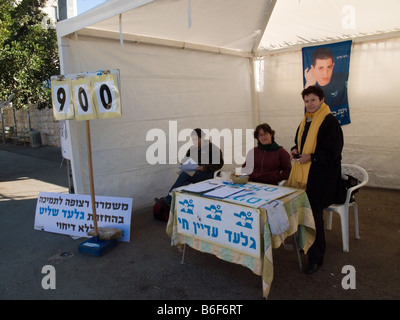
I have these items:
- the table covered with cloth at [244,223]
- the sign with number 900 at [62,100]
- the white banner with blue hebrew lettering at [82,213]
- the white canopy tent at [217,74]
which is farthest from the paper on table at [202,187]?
the white canopy tent at [217,74]

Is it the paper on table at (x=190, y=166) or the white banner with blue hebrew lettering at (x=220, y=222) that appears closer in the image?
the white banner with blue hebrew lettering at (x=220, y=222)

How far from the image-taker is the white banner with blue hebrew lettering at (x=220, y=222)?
7.77 ft

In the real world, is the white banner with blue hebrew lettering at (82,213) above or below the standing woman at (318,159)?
below

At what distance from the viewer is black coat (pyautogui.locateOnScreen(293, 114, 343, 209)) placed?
271 cm

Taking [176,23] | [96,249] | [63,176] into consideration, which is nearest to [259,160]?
[96,249]

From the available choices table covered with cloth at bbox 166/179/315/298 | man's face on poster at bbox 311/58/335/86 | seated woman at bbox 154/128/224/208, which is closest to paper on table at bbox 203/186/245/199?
table covered with cloth at bbox 166/179/315/298

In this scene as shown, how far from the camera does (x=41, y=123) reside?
13.1 meters

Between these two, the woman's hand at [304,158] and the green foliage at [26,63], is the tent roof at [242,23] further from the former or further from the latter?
the green foliage at [26,63]

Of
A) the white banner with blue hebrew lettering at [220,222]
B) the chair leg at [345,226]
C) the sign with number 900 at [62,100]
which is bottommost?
the chair leg at [345,226]

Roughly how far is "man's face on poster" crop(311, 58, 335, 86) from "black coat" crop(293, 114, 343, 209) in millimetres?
3106

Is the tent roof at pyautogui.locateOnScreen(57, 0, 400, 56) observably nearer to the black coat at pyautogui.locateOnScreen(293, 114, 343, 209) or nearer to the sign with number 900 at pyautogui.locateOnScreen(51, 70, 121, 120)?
the sign with number 900 at pyautogui.locateOnScreen(51, 70, 121, 120)

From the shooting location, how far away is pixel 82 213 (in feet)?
12.5

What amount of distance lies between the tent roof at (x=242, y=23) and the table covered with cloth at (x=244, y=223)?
2.06 meters

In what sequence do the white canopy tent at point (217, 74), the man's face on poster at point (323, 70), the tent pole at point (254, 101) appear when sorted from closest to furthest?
the white canopy tent at point (217, 74), the man's face on poster at point (323, 70), the tent pole at point (254, 101)
